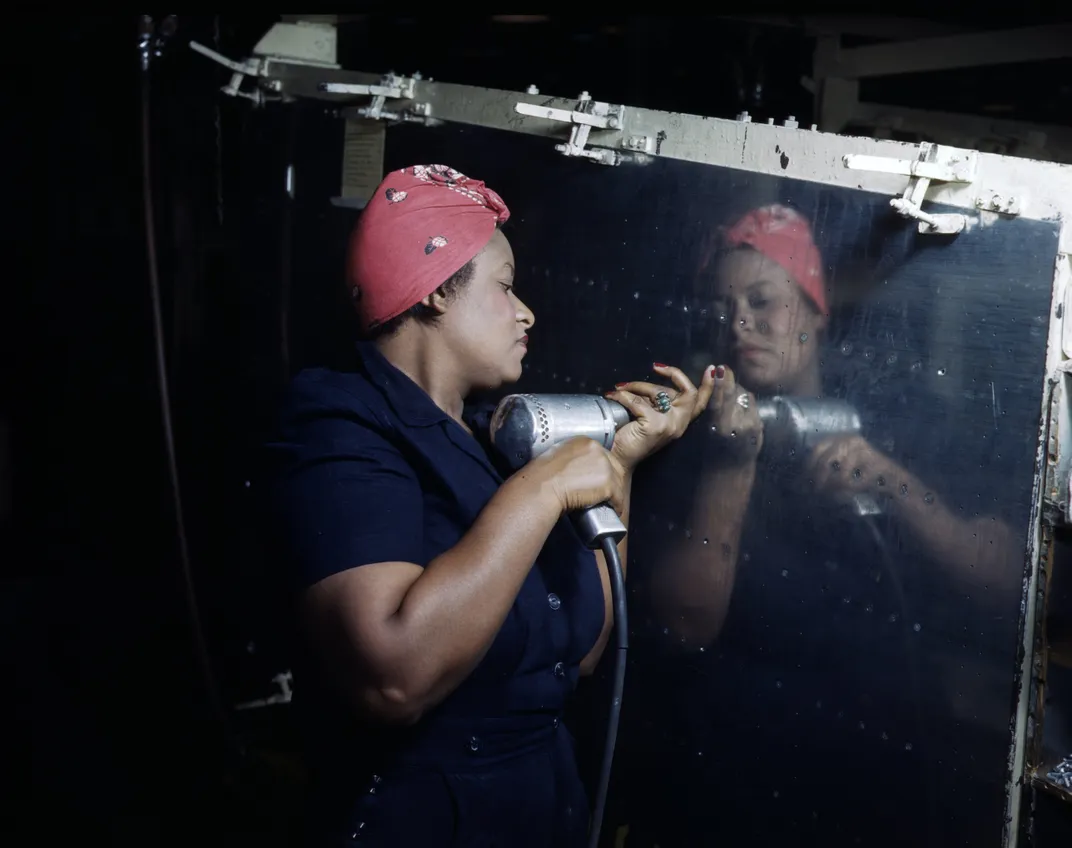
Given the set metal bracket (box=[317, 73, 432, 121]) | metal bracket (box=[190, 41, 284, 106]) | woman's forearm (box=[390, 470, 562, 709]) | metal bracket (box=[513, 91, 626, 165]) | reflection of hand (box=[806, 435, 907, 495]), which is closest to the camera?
woman's forearm (box=[390, 470, 562, 709])

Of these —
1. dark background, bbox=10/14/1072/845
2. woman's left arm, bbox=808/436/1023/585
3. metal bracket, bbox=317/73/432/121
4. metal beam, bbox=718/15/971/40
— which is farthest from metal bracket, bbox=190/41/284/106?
woman's left arm, bbox=808/436/1023/585

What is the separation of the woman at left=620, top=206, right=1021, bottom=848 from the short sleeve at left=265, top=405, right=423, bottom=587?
20.1 inches

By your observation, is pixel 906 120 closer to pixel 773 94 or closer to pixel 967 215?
pixel 773 94

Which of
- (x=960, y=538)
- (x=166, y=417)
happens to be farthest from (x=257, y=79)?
(x=960, y=538)

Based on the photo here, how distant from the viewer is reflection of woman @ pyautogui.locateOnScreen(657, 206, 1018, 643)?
1.24 meters

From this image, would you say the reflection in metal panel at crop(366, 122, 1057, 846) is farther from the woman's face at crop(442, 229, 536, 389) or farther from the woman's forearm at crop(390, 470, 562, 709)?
the woman's forearm at crop(390, 470, 562, 709)

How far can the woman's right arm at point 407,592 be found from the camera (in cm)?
116

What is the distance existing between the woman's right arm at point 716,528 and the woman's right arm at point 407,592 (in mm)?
331

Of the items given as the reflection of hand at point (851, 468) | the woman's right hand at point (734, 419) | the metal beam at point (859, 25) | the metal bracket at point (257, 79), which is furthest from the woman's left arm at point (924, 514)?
the metal bracket at point (257, 79)

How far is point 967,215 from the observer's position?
3.86 feet

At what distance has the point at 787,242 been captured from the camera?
53.5 inches

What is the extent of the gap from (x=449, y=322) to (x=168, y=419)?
1.49 meters

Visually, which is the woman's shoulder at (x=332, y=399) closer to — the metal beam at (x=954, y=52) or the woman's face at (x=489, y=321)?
the woman's face at (x=489, y=321)

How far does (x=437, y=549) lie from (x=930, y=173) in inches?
30.8
